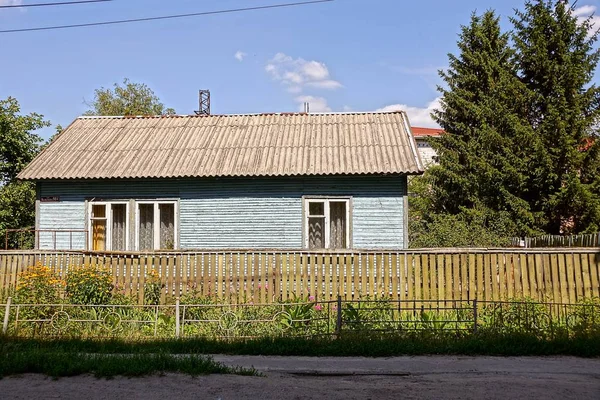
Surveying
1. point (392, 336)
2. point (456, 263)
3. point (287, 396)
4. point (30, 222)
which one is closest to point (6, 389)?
point (287, 396)

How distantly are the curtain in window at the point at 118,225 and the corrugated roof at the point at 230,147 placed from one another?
3.49 feet

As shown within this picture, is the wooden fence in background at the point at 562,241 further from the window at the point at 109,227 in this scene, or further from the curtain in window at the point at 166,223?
the window at the point at 109,227

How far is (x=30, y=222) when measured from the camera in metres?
20.0

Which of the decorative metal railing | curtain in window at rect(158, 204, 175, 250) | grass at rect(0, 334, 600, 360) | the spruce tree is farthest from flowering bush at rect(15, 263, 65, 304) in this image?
the spruce tree

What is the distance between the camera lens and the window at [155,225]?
14008 millimetres

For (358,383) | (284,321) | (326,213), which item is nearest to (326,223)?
(326,213)

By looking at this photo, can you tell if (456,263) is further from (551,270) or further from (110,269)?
(110,269)

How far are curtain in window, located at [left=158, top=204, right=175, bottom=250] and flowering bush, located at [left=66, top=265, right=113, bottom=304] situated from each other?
3.75 meters

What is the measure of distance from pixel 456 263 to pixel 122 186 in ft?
29.6

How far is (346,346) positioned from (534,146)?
1394 cm

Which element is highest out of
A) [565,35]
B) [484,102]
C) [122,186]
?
[565,35]

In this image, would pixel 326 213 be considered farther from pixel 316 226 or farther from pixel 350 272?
pixel 350 272

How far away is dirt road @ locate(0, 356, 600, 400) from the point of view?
5.83 meters

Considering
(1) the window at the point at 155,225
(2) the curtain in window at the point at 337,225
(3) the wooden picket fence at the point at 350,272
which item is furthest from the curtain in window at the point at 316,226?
(1) the window at the point at 155,225
